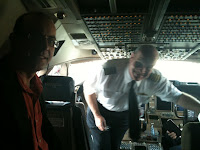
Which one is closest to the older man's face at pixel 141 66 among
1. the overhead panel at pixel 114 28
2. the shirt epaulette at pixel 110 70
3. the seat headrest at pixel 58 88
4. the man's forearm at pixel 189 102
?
the overhead panel at pixel 114 28

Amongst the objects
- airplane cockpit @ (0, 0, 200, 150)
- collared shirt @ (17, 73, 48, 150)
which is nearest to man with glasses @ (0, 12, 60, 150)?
collared shirt @ (17, 73, 48, 150)

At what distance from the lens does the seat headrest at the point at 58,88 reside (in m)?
1.43

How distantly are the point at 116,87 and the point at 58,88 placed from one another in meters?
0.51

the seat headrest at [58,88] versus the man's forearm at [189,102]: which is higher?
the seat headrest at [58,88]

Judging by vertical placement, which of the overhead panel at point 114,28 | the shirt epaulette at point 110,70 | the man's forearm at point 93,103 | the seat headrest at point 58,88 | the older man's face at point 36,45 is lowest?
the man's forearm at point 93,103

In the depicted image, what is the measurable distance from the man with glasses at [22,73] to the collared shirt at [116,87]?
661 millimetres

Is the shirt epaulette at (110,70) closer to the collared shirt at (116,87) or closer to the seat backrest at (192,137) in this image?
the collared shirt at (116,87)

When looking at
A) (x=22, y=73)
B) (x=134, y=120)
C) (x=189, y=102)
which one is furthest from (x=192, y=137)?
(x=22, y=73)

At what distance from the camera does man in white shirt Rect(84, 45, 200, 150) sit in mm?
1187

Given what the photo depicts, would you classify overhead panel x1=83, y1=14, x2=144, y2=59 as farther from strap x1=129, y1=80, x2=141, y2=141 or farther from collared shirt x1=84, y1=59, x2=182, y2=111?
strap x1=129, y1=80, x2=141, y2=141

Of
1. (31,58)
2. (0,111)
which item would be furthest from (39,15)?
(0,111)

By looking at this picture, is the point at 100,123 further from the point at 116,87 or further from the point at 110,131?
the point at 116,87

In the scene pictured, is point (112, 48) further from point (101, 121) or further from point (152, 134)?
point (152, 134)

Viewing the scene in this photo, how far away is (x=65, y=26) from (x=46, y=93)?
23.9 inches
